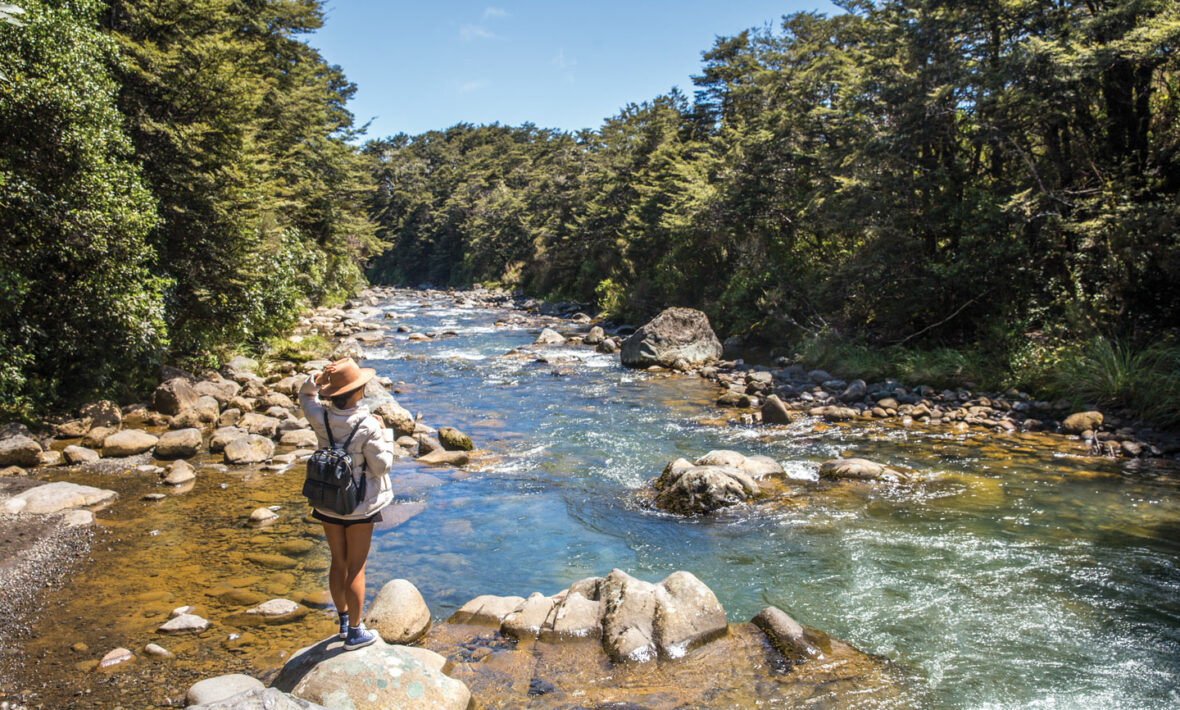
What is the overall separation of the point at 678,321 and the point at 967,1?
1107 centimetres

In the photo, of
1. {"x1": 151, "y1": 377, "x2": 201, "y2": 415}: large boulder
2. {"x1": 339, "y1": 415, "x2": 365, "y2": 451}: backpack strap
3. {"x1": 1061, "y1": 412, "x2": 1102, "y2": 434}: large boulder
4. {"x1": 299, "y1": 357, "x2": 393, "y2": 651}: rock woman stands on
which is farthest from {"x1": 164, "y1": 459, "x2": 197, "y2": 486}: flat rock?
{"x1": 1061, "y1": 412, "x2": 1102, "y2": 434}: large boulder

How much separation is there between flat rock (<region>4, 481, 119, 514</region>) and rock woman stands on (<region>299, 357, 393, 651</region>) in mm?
5276

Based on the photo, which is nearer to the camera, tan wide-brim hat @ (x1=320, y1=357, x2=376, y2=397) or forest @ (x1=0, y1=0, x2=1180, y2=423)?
tan wide-brim hat @ (x1=320, y1=357, x2=376, y2=397)

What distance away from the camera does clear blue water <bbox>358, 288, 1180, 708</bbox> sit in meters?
5.55

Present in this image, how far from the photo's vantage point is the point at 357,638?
15.6 ft

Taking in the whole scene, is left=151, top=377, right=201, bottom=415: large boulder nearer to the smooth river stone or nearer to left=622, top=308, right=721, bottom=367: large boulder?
the smooth river stone

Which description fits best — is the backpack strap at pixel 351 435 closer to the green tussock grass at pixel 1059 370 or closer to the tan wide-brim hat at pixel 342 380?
the tan wide-brim hat at pixel 342 380

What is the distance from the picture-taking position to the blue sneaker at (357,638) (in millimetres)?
4727

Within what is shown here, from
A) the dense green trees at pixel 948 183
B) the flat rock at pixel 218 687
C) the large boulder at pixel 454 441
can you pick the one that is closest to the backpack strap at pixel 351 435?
the flat rock at pixel 218 687

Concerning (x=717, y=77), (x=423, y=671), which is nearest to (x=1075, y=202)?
(x=423, y=671)

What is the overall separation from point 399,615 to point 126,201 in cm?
882

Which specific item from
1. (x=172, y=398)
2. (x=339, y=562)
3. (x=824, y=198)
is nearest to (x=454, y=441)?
(x=172, y=398)

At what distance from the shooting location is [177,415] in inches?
476

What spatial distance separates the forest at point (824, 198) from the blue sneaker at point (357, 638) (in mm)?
3927
